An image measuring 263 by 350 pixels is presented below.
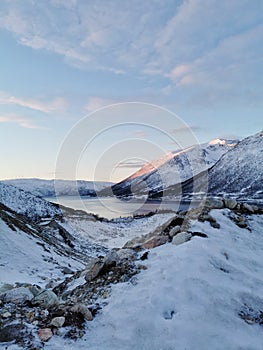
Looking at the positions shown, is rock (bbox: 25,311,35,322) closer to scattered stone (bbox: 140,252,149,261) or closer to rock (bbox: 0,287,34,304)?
rock (bbox: 0,287,34,304)

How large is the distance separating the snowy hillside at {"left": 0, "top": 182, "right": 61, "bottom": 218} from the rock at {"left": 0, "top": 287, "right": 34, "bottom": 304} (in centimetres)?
3096

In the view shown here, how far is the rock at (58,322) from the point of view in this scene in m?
5.78

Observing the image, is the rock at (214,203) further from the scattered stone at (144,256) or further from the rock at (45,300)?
the rock at (45,300)

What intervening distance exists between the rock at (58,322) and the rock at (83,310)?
0.40 meters

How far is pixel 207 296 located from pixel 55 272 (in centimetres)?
1002

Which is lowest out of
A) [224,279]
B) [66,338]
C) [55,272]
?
[55,272]

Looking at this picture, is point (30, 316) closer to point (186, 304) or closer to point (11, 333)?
point (11, 333)

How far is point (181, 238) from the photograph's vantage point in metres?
9.02

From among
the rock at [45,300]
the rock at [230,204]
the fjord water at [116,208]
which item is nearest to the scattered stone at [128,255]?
the rock at [45,300]

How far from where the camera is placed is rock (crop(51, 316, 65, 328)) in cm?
578

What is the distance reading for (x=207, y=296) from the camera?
6285mm

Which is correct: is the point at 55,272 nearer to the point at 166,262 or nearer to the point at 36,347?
the point at 166,262

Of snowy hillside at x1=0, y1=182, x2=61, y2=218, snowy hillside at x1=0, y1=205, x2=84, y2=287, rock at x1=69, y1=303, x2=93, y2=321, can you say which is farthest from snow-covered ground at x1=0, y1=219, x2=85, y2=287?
snowy hillside at x1=0, y1=182, x2=61, y2=218

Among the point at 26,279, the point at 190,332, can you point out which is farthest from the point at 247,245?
the point at 26,279
